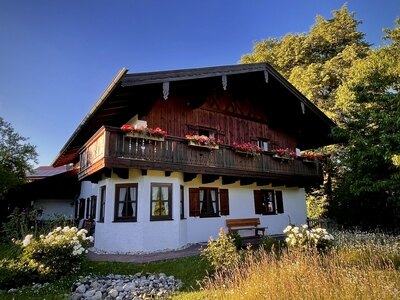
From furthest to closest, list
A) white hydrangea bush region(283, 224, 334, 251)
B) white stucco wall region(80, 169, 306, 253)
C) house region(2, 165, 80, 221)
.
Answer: house region(2, 165, 80, 221) → white stucco wall region(80, 169, 306, 253) → white hydrangea bush region(283, 224, 334, 251)

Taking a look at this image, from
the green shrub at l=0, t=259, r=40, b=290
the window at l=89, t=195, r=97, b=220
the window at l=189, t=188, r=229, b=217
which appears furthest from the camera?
the window at l=89, t=195, r=97, b=220

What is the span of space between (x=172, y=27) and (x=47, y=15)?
543 cm

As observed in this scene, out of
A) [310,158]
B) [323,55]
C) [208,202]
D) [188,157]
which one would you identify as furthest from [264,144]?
[323,55]

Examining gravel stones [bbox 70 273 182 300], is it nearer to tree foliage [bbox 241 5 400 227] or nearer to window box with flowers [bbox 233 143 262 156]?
window box with flowers [bbox 233 143 262 156]

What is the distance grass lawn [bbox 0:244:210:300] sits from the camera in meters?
7.03

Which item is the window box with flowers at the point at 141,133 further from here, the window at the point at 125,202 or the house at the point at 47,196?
the house at the point at 47,196

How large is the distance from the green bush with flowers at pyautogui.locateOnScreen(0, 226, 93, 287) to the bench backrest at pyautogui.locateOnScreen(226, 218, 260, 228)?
7.44 meters

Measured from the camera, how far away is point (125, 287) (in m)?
7.15

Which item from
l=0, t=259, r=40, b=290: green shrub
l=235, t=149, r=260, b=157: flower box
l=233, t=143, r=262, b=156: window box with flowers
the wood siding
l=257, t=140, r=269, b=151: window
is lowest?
l=0, t=259, r=40, b=290: green shrub

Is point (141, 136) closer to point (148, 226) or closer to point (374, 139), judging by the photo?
point (148, 226)

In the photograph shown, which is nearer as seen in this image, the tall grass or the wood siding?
the tall grass

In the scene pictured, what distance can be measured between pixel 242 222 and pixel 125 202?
607cm

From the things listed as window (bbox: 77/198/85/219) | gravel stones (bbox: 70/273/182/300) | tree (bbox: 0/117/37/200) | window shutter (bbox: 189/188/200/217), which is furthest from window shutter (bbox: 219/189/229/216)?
tree (bbox: 0/117/37/200)

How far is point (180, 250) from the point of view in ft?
37.9
